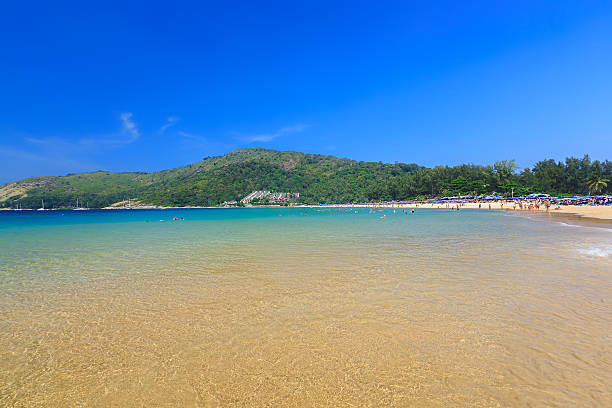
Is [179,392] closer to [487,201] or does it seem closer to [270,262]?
[270,262]

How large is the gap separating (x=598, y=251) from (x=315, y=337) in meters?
13.7

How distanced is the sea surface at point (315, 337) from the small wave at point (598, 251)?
196 centimetres

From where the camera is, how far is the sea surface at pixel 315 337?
3.75 metres

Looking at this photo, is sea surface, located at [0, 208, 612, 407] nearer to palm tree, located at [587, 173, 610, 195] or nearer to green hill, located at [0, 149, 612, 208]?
palm tree, located at [587, 173, 610, 195]

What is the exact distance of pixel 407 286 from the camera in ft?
27.0

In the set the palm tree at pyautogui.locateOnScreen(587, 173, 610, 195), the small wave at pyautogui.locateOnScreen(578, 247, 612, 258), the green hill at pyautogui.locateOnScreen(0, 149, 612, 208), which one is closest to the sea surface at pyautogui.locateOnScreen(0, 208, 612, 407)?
the small wave at pyautogui.locateOnScreen(578, 247, 612, 258)

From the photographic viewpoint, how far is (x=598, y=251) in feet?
41.6

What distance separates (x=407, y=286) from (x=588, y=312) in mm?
3506

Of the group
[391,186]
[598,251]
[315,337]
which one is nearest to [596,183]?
[391,186]

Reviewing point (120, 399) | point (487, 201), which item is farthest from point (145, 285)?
point (487, 201)

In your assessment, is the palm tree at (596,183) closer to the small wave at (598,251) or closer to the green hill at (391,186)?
the green hill at (391,186)

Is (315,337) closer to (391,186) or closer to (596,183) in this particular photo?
(596,183)

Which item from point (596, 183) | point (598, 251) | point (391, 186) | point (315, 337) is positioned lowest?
point (598, 251)

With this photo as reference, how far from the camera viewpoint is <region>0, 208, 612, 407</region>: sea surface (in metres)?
3.75
